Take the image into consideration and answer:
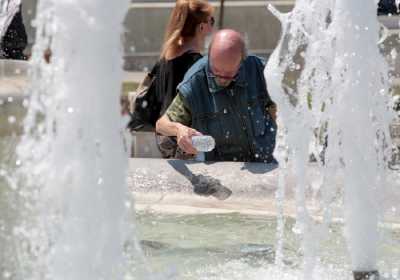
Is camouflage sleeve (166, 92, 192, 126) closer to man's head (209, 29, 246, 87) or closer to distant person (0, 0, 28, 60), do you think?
man's head (209, 29, 246, 87)

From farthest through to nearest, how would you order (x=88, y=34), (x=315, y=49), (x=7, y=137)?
1. (x=7, y=137)
2. (x=315, y=49)
3. (x=88, y=34)

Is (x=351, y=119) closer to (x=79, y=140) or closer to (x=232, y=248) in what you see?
(x=232, y=248)

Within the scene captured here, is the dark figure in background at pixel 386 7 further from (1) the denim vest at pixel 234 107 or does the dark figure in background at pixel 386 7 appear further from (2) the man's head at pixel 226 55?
(2) the man's head at pixel 226 55

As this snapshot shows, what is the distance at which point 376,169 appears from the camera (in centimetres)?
330

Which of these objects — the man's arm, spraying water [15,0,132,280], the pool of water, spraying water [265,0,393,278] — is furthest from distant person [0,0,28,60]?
spraying water [15,0,132,280]

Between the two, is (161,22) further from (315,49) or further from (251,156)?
(315,49)

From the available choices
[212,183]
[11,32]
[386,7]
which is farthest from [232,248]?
[386,7]

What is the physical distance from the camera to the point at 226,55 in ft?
15.9

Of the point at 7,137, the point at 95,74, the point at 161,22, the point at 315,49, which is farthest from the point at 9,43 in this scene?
the point at 161,22

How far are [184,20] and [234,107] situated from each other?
0.71 meters

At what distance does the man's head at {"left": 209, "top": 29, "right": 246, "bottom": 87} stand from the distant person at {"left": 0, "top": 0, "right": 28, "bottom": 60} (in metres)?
2.67

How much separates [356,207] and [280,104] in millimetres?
397

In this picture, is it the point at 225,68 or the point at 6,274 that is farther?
the point at 225,68

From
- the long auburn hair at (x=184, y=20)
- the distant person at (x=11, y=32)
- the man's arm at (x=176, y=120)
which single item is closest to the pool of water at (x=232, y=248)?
the man's arm at (x=176, y=120)
